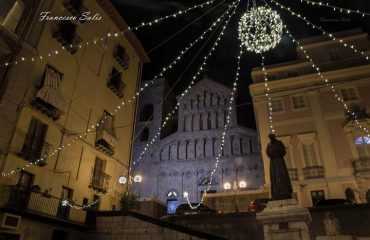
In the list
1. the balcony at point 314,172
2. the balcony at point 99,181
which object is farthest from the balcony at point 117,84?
the balcony at point 314,172

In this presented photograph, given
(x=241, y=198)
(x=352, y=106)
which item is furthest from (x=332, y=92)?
(x=241, y=198)

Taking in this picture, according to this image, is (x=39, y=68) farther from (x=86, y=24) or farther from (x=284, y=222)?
(x=284, y=222)

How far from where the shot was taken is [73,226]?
1335 cm

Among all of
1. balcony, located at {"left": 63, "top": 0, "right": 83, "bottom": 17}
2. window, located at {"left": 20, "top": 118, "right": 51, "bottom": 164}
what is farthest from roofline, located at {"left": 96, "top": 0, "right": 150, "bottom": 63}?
window, located at {"left": 20, "top": 118, "right": 51, "bottom": 164}

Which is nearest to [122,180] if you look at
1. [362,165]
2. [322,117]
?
[322,117]

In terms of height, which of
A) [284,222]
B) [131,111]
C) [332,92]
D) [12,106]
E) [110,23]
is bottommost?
[284,222]

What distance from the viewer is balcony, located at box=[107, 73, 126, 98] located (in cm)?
2115

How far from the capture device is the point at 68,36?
17.4 meters

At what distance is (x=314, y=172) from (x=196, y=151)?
48.4ft

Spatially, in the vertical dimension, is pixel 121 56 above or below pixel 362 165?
above

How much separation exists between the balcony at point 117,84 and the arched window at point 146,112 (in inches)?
671

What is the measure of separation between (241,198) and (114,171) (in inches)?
377

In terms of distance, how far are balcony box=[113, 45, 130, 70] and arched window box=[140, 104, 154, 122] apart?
16.7 metres

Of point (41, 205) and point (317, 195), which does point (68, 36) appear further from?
point (317, 195)
